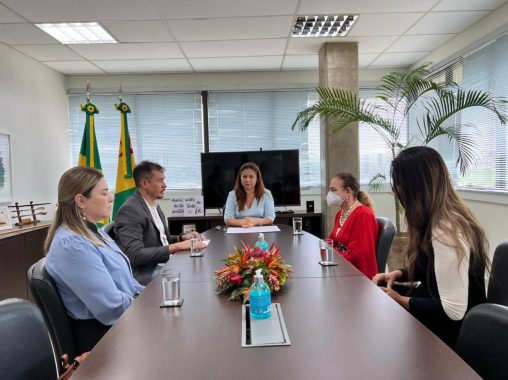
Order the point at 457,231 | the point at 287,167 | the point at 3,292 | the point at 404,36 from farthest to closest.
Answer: the point at 287,167 → the point at 404,36 → the point at 3,292 → the point at 457,231

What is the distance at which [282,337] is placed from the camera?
1.04 metres

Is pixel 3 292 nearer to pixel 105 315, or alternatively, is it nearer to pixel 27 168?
pixel 27 168

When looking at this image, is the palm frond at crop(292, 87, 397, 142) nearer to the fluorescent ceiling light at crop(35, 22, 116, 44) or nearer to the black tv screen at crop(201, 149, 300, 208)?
the black tv screen at crop(201, 149, 300, 208)

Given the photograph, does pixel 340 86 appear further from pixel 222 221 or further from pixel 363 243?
pixel 363 243

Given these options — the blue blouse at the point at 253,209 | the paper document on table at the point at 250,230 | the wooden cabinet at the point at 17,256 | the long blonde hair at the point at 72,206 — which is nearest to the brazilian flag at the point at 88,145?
the wooden cabinet at the point at 17,256

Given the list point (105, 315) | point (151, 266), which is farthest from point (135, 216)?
point (105, 315)

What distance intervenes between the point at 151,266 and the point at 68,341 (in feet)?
2.79

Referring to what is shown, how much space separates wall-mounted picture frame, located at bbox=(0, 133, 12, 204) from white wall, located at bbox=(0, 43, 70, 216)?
6 cm

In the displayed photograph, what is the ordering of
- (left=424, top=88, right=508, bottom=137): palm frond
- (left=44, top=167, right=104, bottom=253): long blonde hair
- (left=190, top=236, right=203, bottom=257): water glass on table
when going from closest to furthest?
(left=44, top=167, right=104, bottom=253): long blonde hair
(left=190, top=236, right=203, bottom=257): water glass on table
(left=424, top=88, right=508, bottom=137): palm frond

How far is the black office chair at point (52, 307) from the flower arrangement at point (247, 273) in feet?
1.96

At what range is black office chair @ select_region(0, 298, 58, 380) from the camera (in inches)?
38.0

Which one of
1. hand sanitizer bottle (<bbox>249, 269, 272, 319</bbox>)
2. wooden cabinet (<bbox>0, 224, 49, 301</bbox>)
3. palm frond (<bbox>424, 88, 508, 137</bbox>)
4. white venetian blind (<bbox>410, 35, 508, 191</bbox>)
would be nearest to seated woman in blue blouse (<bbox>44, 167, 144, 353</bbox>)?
hand sanitizer bottle (<bbox>249, 269, 272, 319</bbox>)

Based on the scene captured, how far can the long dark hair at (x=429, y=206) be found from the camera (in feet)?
4.44

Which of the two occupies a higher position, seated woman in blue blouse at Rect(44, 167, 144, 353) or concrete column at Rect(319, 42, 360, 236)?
concrete column at Rect(319, 42, 360, 236)
